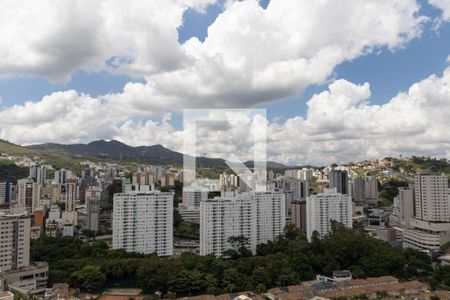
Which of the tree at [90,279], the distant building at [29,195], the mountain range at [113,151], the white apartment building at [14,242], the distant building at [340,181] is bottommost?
the tree at [90,279]

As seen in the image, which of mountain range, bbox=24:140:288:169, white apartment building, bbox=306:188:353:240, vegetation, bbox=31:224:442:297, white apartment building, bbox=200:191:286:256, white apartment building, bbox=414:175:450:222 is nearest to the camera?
vegetation, bbox=31:224:442:297

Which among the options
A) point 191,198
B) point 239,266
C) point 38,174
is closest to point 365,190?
point 191,198

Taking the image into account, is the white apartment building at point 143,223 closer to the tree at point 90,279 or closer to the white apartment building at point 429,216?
the tree at point 90,279

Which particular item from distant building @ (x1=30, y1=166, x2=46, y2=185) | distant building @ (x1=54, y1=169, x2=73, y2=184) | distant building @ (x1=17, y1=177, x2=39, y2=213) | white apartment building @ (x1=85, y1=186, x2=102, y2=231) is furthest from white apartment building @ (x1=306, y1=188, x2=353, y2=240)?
distant building @ (x1=30, y1=166, x2=46, y2=185)

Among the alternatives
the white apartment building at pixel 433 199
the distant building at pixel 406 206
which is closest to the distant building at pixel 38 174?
the distant building at pixel 406 206

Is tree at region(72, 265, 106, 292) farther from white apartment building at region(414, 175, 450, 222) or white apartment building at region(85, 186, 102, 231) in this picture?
white apartment building at region(414, 175, 450, 222)

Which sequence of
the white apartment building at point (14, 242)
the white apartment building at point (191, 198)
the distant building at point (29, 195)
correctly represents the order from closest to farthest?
the white apartment building at point (14, 242) → the white apartment building at point (191, 198) → the distant building at point (29, 195)
